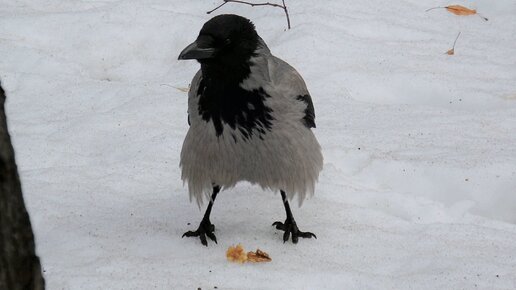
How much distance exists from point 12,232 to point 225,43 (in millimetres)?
2169

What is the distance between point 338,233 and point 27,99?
9.59 ft

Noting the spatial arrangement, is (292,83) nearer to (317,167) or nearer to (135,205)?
(317,167)

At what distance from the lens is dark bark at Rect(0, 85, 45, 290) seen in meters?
2.24

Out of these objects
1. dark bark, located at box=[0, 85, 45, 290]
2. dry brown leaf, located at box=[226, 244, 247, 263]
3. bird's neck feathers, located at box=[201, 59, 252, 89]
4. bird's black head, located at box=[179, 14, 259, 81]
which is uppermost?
dark bark, located at box=[0, 85, 45, 290]

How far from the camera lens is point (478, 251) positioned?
4.58m

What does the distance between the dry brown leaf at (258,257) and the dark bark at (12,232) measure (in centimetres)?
216

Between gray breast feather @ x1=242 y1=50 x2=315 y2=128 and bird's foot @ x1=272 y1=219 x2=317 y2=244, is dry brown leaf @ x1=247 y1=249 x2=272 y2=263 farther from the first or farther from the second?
gray breast feather @ x1=242 y1=50 x2=315 y2=128

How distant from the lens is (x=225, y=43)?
4238mm

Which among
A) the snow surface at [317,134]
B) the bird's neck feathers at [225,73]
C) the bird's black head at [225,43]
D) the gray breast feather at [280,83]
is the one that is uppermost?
the bird's black head at [225,43]

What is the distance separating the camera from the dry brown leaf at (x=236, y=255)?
4.42m

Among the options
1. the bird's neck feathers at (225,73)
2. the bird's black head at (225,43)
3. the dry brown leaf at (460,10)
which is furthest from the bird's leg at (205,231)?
the dry brown leaf at (460,10)

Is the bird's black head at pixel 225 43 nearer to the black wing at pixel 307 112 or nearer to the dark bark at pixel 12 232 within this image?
the black wing at pixel 307 112

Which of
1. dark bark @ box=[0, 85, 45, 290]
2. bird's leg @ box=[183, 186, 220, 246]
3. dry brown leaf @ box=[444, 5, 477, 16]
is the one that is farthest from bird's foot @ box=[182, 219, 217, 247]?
dry brown leaf @ box=[444, 5, 477, 16]

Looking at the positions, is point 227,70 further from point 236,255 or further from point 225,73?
point 236,255
